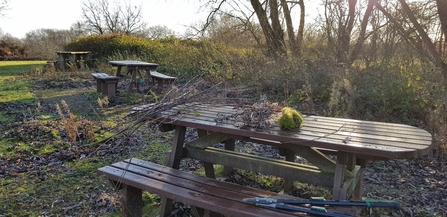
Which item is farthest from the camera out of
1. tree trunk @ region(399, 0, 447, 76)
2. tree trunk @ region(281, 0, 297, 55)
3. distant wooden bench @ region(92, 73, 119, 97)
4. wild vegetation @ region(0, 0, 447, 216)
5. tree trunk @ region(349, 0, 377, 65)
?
tree trunk @ region(281, 0, 297, 55)

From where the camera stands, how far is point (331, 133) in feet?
7.90

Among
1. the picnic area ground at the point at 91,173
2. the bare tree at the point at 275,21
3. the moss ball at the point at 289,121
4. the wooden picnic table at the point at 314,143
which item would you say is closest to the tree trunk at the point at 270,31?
the bare tree at the point at 275,21

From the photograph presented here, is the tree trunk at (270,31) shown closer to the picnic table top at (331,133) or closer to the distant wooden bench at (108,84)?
the distant wooden bench at (108,84)

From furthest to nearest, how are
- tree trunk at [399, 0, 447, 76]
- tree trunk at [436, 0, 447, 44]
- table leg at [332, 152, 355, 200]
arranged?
1. tree trunk at [399, 0, 447, 76]
2. tree trunk at [436, 0, 447, 44]
3. table leg at [332, 152, 355, 200]

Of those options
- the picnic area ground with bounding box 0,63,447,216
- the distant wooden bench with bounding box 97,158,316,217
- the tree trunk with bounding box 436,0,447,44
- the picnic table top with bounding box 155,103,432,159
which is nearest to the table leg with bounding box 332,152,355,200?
the picnic table top with bounding box 155,103,432,159

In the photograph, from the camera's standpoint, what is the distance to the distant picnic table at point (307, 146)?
2141mm

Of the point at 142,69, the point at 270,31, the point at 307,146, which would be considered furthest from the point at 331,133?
the point at 270,31

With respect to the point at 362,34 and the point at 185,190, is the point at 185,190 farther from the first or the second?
the point at 362,34

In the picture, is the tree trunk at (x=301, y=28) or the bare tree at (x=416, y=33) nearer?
the bare tree at (x=416, y=33)

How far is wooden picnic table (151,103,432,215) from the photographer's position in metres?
2.14

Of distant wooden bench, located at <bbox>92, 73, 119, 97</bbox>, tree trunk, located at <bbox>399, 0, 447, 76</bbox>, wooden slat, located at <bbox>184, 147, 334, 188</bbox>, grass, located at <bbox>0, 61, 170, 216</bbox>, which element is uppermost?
tree trunk, located at <bbox>399, 0, 447, 76</bbox>

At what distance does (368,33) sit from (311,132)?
662 cm

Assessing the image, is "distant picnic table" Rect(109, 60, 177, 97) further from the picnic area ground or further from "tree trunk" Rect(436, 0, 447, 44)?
"tree trunk" Rect(436, 0, 447, 44)

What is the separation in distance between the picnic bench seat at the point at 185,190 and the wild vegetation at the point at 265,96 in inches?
10.3
